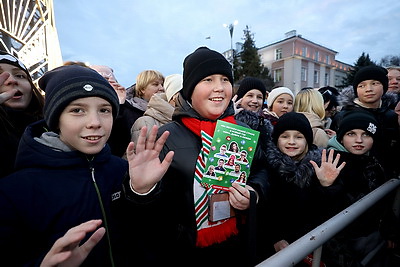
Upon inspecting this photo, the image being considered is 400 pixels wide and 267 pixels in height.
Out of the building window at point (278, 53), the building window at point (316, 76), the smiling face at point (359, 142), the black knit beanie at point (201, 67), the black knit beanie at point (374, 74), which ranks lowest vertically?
the smiling face at point (359, 142)

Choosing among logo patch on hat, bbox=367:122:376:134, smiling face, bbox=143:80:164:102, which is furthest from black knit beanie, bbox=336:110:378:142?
smiling face, bbox=143:80:164:102

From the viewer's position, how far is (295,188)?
72.1 inches

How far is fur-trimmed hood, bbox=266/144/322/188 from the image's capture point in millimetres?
1843

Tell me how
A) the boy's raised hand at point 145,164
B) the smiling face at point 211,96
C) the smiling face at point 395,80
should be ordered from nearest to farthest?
the boy's raised hand at point 145,164 → the smiling face at point 211,96 → the smiling face at point 395,80

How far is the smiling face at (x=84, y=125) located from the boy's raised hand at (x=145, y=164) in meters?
0.26

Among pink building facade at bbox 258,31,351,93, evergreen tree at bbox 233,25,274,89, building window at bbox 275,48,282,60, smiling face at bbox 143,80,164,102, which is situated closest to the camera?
smiling face at bbox 143,80,164,102

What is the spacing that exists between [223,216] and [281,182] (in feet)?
2.50

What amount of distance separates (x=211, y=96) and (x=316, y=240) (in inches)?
40.4

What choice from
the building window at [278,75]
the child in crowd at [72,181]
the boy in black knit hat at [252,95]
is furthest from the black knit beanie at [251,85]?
the building window at [278,75]

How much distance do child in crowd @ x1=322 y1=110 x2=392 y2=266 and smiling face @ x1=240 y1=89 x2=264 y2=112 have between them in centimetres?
96

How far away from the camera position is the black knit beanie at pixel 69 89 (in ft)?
3.75

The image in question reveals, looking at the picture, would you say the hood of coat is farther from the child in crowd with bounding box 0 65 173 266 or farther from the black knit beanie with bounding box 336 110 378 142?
the child in crowd with bounding box 0 65 173 266

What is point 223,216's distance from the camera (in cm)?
139

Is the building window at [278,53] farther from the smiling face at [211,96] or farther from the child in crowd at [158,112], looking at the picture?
the smiling face at [211,96]
